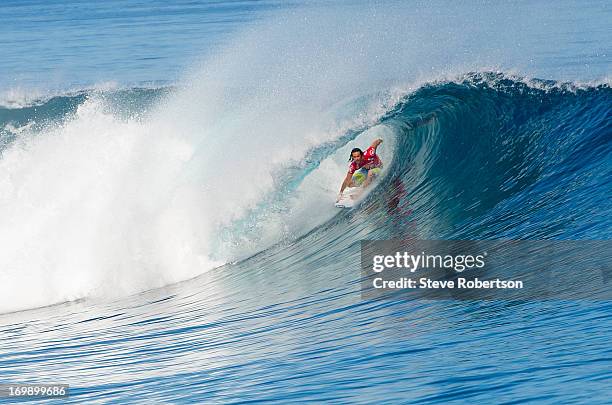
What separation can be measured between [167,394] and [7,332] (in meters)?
3.52

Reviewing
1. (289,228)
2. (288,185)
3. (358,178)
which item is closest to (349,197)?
(358,178)

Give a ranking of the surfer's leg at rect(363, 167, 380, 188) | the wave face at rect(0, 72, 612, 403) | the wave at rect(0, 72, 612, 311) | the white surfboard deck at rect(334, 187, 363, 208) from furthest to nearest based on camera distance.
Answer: the surfer's leg at rect(363, 167, 380, 188) → the white surfboard deck at rect(334, 187, 363, 208) → the wave at rect(0, 72, 612, 311) → the wave face at rect(0, 72, 612, 403)

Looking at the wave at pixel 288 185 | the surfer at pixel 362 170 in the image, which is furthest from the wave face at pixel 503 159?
the surfer at pixel 362 170

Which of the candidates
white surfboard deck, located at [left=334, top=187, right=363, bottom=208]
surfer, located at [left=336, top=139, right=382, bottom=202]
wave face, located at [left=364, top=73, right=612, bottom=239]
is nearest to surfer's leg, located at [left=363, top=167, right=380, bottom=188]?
surfer, located at [left=336, top=139, right=382, bottom=202]

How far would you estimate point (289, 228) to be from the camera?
11.7m

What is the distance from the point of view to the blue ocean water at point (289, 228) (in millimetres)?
6766

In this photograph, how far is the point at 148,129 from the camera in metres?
13.2

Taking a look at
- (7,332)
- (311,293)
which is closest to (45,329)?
(7,332)

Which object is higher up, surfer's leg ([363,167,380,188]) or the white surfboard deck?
surfer's leg ([363,167,380,188])

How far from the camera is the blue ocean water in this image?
22.2 feet

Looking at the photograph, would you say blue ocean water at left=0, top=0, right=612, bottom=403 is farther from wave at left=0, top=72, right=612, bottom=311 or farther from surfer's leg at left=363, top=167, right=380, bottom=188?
surfer's leg at left=363, top=167, right=380, bottom=188

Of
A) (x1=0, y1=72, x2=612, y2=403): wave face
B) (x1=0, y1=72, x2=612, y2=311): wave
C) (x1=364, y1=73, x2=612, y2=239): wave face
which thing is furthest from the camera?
(x1=0, y1=72, x2=612, y2=311): wave

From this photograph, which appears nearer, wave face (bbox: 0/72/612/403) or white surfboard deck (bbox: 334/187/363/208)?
wave face (bbox: 0/72/612/403)

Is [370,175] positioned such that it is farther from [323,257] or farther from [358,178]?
[323,257]
